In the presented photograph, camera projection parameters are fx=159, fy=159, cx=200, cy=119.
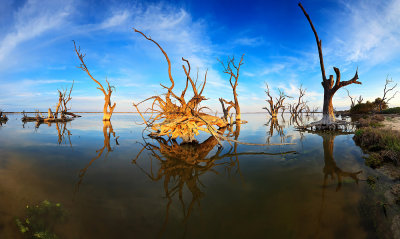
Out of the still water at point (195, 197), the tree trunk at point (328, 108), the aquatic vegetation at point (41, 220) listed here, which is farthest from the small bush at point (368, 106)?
the aquatic vegetation at point (41, 220)

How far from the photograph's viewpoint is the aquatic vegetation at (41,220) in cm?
195

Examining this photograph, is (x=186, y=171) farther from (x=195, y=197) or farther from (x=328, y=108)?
(x=328, y=108)

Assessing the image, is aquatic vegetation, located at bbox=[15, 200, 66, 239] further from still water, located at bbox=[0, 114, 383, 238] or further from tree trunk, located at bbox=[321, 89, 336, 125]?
tree trunk, located at bbox=[321, 89, 336, 125]

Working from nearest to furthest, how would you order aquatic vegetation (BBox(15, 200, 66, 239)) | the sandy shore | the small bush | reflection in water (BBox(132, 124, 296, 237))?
aquatic vegetation (BBox(15, 200, 66, 239))
reflection in water (BBox(132, 124, 296, 237))
the sandy shore
the small bush

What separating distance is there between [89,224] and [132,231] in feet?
2.13

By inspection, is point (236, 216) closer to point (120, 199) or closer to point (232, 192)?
point (232, 192)

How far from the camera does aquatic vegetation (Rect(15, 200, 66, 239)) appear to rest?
6.40 ft

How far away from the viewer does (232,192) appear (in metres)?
2.99

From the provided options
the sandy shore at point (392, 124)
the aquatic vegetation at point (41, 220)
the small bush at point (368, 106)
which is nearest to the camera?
the aquatic vegetation at point (41, 220)

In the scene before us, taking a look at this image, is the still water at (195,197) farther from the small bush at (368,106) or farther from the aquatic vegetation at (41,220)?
the small bush at (368,106)

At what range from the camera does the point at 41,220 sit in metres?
2.19

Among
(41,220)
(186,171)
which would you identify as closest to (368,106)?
(186,171)

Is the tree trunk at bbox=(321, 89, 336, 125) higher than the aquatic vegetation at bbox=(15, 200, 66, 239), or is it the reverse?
the tree trunk at bbox=(321, 89, 336, 125)

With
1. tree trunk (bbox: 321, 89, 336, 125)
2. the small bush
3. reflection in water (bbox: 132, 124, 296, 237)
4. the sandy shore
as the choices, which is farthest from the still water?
the small bush
